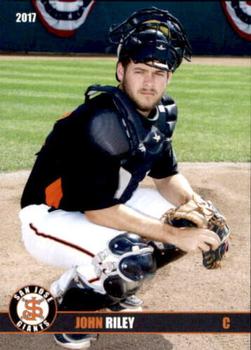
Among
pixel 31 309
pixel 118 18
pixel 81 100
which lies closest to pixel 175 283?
pixel 31 309

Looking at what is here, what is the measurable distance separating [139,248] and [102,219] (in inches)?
10.0

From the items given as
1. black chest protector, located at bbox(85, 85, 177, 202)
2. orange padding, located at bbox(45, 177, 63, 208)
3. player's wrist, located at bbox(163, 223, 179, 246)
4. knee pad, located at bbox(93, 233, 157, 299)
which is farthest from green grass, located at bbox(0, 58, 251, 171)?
player's wrist, located at bbox(163, 223, 179, 246)

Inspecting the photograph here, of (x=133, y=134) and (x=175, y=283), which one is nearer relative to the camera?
(x=133, y=134)

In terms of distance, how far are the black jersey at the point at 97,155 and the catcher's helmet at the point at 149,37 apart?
0.21m

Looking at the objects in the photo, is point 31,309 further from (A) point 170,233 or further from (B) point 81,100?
(B) point 81,100

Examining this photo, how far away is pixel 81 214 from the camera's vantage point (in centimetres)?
312

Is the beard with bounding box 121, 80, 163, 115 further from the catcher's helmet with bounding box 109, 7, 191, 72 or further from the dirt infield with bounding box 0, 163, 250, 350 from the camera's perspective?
the dirt infield with bounding box 0, 163, 250, 350

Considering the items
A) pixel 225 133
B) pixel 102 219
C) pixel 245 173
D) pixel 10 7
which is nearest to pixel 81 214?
pixel 102 219

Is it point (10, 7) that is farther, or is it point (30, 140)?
point (30, 140)

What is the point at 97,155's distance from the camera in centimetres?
279

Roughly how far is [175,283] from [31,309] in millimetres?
1385

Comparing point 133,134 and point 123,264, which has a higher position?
point 133,134

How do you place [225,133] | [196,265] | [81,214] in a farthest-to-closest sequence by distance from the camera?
1. [225,133]
2. [196,265]
3. [81,214]

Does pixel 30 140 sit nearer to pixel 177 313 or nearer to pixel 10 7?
pixel 10 7
